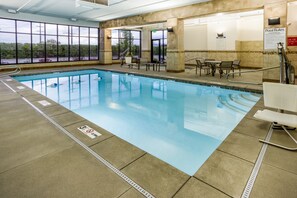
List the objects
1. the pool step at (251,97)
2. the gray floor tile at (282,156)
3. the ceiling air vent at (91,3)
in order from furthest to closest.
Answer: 1. the ceiling air vent at (91,3)
2. the pool step at (251,97)
3. the gray floor tile at (282,156)

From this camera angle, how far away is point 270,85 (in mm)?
3135

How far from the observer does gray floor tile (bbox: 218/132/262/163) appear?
2.54 metres

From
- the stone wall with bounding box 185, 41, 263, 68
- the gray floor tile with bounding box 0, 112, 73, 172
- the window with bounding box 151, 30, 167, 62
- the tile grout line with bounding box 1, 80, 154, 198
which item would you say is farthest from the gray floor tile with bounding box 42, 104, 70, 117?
the window with bounding box 151, 30, 167, 62

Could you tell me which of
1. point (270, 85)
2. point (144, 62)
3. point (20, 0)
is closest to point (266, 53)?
point (270, 85)

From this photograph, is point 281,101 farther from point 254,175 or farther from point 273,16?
point 273,16

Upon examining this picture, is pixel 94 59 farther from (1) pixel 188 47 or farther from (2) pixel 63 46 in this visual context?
(1) pixel 188 47

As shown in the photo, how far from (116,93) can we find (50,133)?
14.4 ft

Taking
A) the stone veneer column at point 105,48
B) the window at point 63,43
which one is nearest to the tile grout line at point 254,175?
the window at point 63,43

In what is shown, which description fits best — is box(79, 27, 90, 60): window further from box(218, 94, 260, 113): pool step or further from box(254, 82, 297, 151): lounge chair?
box(254, 82, 297, 151): lounge chair

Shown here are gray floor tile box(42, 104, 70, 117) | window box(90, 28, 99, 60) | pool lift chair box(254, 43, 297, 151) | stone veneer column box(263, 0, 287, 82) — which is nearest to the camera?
pool lift chair box(254, 43, 297, 151)

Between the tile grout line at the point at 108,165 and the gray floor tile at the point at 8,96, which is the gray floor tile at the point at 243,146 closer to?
the tile grout line at the point at 108,165

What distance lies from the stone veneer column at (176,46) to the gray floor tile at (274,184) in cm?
Result: 893

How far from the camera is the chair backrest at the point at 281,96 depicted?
297 centimetres

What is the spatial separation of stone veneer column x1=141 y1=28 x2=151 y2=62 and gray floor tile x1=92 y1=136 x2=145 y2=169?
1554 centimetres
